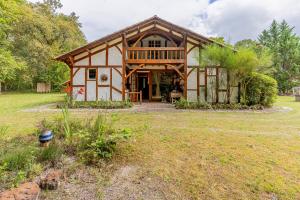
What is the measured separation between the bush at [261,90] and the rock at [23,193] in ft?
41.9

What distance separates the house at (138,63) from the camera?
14.5 metres

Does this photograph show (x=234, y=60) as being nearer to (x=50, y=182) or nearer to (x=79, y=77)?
(x=79, y=77)

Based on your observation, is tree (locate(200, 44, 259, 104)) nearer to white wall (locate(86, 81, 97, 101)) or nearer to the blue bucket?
white wall (locate(86, 81, 97, 101))

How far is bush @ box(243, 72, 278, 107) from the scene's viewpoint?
1309 centimetres

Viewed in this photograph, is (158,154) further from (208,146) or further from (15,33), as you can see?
(15,33)

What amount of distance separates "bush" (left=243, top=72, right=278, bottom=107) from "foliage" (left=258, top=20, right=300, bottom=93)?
56.4ft

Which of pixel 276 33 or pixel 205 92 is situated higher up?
pixel 276 33

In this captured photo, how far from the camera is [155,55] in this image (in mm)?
15055

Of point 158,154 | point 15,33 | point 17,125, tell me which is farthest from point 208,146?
point 15,33

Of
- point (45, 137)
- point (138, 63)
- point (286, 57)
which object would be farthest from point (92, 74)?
point (286, 57)

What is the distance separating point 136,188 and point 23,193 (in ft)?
5.35

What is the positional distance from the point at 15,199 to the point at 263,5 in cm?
1922

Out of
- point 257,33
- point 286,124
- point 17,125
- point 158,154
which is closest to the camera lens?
point 158,154

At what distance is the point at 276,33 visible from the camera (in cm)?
3441
